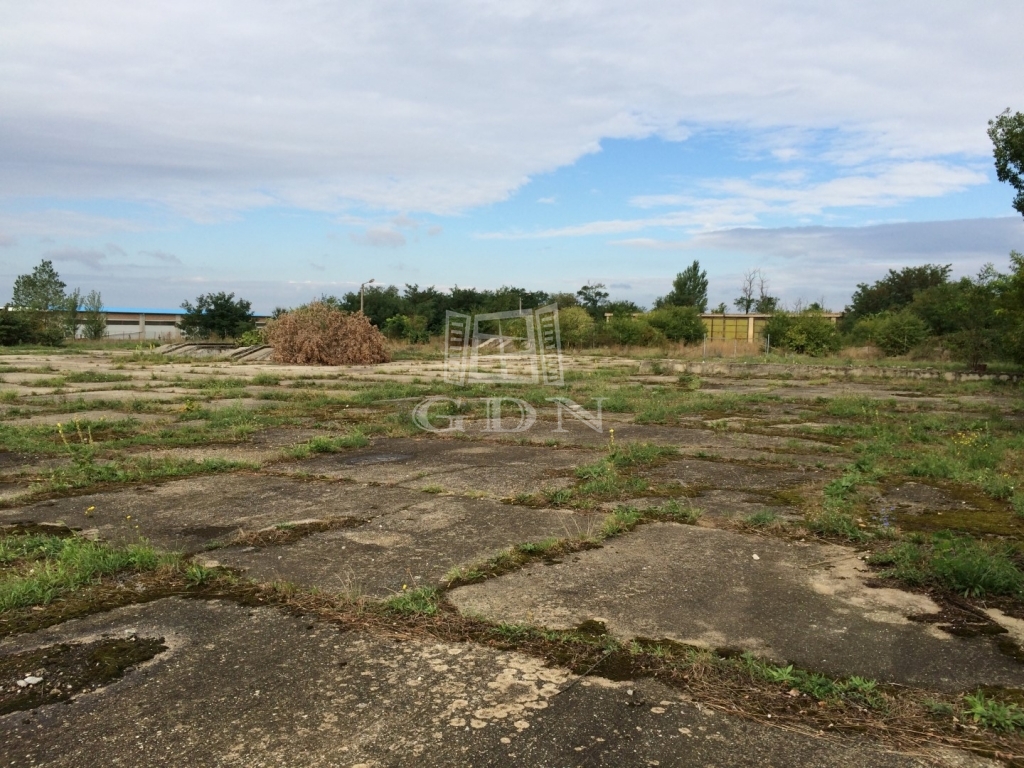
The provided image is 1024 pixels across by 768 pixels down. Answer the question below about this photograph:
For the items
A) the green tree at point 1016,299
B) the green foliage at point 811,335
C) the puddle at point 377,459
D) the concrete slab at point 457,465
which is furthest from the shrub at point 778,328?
the puddle at point 377,459

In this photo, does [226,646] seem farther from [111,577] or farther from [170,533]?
[170,533]

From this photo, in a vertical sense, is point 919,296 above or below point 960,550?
above

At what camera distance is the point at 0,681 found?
2.52 meters

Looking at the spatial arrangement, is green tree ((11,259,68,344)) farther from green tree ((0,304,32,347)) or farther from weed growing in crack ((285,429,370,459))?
weed growing in crack ((285,429,370,459))

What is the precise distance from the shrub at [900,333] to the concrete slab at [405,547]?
97.4ft

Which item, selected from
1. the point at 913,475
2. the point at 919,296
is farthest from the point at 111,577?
the point at 919,296

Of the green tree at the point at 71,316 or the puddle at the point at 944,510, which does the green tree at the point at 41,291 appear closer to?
the green tree at the point at 71,316

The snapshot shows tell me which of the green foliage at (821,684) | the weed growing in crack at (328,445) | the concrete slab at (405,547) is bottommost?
the green foliage at (821,684)

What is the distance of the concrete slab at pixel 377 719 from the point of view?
2.10 m

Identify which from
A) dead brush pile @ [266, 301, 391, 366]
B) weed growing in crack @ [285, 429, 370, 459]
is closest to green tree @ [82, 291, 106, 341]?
dead brush pile @ [266, 301, 391, 366]

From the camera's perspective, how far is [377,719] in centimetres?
229

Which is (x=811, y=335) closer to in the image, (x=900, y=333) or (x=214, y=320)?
(x=900, y=333)

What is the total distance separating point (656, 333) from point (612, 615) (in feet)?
116

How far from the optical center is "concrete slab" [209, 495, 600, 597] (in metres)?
3.54
